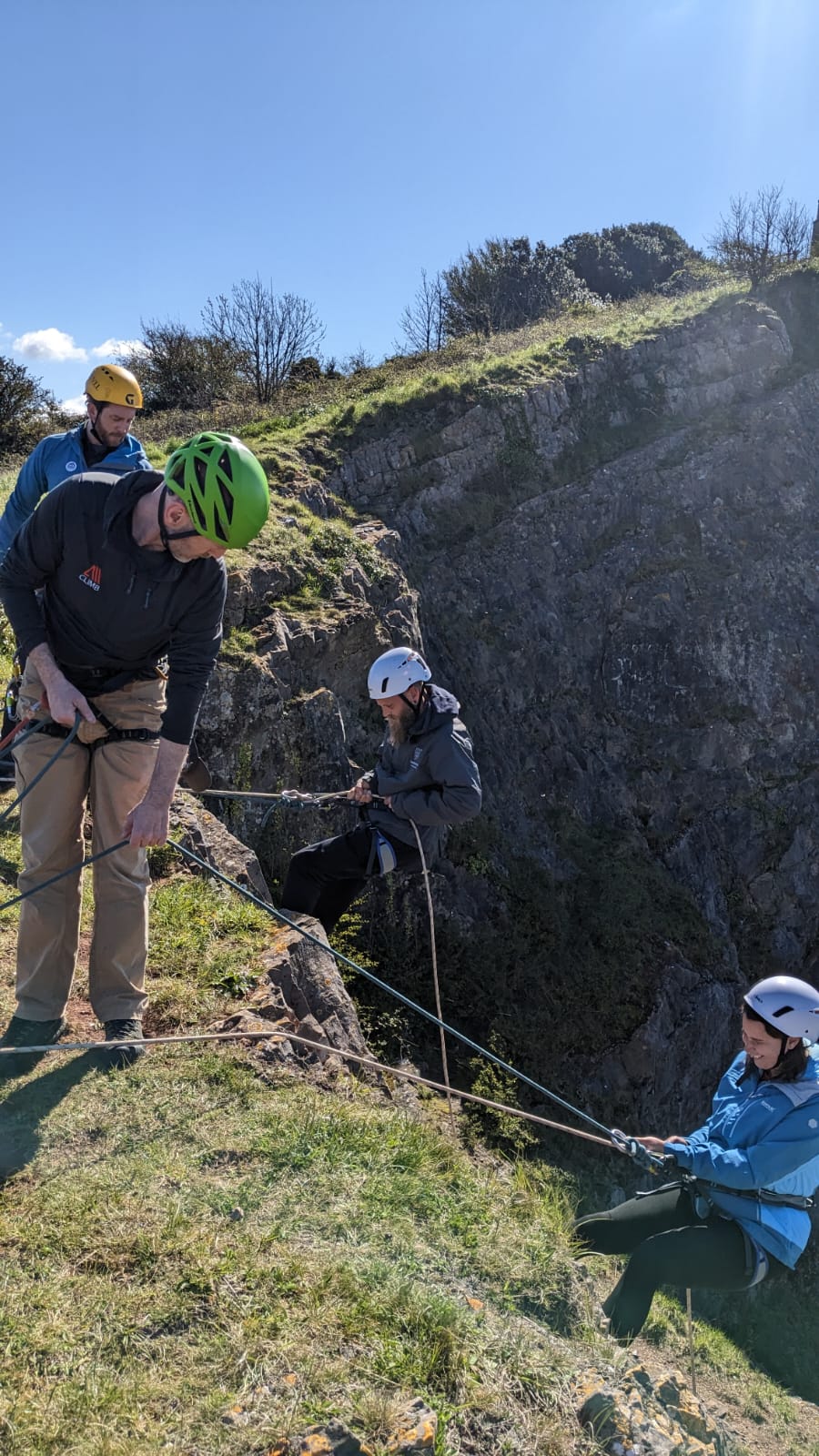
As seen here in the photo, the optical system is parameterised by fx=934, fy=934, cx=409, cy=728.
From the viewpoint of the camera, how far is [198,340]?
30.0 m

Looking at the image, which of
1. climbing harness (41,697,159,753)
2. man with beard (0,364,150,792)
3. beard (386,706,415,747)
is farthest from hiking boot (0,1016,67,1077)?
beard (386,706,415,747)

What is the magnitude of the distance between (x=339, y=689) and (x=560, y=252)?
34987mm

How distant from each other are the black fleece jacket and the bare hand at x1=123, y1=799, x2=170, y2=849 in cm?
30

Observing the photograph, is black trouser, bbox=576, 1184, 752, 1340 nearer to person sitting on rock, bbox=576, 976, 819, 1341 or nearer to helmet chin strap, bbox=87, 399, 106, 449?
person sitting on rock, bbox=576, 976, 819, 1341

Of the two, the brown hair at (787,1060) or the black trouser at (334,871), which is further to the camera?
the black trouser at (334,871)

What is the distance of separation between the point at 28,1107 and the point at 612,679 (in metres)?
17.6

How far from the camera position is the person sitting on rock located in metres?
4.10

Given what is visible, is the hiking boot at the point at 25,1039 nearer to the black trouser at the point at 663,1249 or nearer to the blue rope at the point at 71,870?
the blue rope at the point at 71,870

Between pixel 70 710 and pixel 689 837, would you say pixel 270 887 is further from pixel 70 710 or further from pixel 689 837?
pixel 689 837

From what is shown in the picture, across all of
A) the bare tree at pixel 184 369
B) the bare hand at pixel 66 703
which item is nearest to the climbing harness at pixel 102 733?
the bare hand at pixel 66 703

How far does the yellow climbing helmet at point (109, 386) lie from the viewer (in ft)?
19.2

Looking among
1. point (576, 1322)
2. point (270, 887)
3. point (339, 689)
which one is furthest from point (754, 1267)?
point (339, 689)

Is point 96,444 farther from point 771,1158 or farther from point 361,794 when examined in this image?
point 771,1158

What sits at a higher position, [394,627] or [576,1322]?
[394,627]
